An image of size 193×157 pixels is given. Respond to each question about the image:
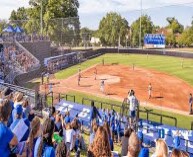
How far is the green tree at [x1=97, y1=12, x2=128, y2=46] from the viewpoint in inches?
2876

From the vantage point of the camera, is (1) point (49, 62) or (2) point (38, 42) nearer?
(1) point (49, 62)

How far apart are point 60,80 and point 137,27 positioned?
34000mm

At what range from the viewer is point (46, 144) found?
6.59 m

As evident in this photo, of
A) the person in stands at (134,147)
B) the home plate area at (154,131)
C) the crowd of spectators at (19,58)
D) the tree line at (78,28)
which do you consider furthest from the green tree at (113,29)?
the person in stands at (134,147)

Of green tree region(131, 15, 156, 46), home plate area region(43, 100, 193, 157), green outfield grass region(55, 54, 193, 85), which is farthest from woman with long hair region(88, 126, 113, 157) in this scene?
green tree region(131, 15, 156, 46)

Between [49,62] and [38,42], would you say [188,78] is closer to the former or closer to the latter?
[49,62]

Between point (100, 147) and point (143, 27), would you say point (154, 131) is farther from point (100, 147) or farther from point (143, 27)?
point (143, 27)

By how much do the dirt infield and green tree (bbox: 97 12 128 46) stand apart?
23860 millimetres

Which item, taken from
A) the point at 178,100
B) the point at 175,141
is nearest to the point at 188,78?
the point at 178,100

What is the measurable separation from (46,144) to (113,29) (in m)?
67.6

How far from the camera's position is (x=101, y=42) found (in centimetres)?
8188

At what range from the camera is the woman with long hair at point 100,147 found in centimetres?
630

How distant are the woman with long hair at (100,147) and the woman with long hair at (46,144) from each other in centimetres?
62

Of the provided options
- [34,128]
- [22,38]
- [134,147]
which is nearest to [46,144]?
[34,128]
